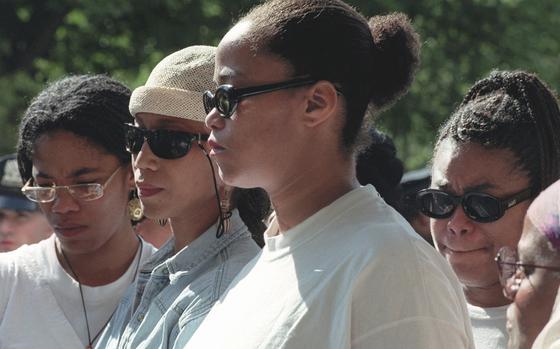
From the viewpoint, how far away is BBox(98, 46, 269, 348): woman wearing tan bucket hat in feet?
10.1

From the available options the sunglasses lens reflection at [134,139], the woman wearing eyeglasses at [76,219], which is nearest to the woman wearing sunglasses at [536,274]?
the sunglasses lens reflection at [134,139]

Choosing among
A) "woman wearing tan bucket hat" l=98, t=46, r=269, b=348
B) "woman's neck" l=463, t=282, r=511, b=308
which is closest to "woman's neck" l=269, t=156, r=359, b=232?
"woman wearing tan bucket hat" l=98, t=46, r=269, b=348

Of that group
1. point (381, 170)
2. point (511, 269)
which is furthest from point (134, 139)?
point (511, 269)

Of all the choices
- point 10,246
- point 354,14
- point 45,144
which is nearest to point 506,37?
point 10,246

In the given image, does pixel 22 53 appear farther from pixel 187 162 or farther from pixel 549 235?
pixel 549 235

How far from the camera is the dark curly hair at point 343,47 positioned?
248cm

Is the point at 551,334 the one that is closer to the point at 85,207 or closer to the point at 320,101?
the point at 320,101

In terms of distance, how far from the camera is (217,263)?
10.1ft

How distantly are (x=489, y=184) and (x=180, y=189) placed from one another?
2.96 ft

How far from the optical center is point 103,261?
380 cm

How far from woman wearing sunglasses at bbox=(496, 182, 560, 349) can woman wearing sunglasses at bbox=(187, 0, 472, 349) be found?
16 centimetres

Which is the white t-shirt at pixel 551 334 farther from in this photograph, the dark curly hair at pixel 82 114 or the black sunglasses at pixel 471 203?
the dark curly hair at pixel 82 114

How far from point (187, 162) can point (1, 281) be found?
914mm

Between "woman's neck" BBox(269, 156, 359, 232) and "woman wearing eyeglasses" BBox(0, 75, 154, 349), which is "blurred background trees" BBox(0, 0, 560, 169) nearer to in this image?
"woman wearing eyeglasses" BBox(0, 75, 154, 349)
